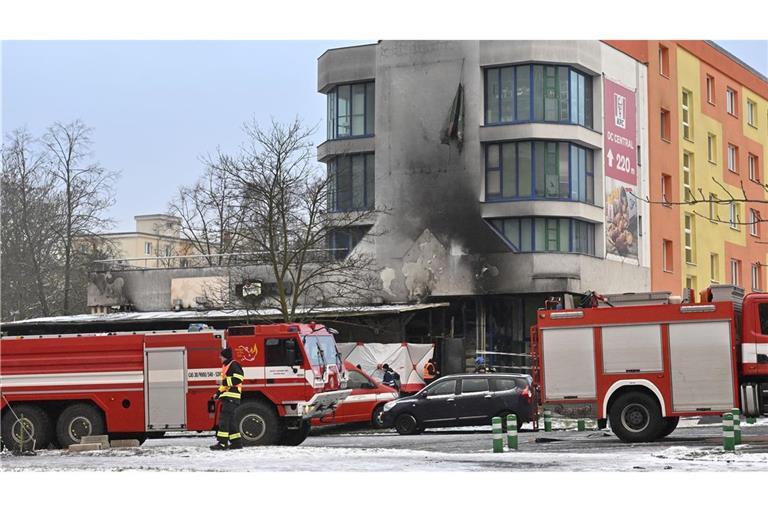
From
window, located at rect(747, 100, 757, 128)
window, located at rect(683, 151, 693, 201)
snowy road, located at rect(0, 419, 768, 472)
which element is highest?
window, located at rect(747, 100, 757, 128)

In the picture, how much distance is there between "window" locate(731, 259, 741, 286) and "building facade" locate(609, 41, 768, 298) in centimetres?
5

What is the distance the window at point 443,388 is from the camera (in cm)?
2919

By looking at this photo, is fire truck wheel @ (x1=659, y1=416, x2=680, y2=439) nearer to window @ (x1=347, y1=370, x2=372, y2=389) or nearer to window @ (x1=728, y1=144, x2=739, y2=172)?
window @ (x1=347, y1=370, x2=372, y2=389)

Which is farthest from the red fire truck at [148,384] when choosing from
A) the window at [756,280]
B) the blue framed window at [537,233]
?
the window at [756,280]

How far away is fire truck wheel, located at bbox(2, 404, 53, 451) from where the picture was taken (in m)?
24.2

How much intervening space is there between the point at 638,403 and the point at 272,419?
712cm

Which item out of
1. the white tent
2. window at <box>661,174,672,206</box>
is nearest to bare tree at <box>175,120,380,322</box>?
the white tent

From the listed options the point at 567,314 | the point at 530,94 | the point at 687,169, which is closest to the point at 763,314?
the point at 567,314

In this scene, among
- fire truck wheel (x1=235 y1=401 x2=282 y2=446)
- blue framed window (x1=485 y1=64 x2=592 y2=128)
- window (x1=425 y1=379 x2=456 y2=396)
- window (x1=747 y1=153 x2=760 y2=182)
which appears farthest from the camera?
window (x1=747 y1=153 x2=760 y2=182)

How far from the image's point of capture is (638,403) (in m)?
23.3

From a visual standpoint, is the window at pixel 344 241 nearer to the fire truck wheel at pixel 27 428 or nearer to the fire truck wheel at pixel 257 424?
the fire truck wheel at pixel 257 424

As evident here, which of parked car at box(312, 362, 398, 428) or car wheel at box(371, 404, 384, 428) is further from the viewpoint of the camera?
car wheel at box(371, 404, 384, 428)

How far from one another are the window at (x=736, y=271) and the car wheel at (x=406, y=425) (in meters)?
38.3
